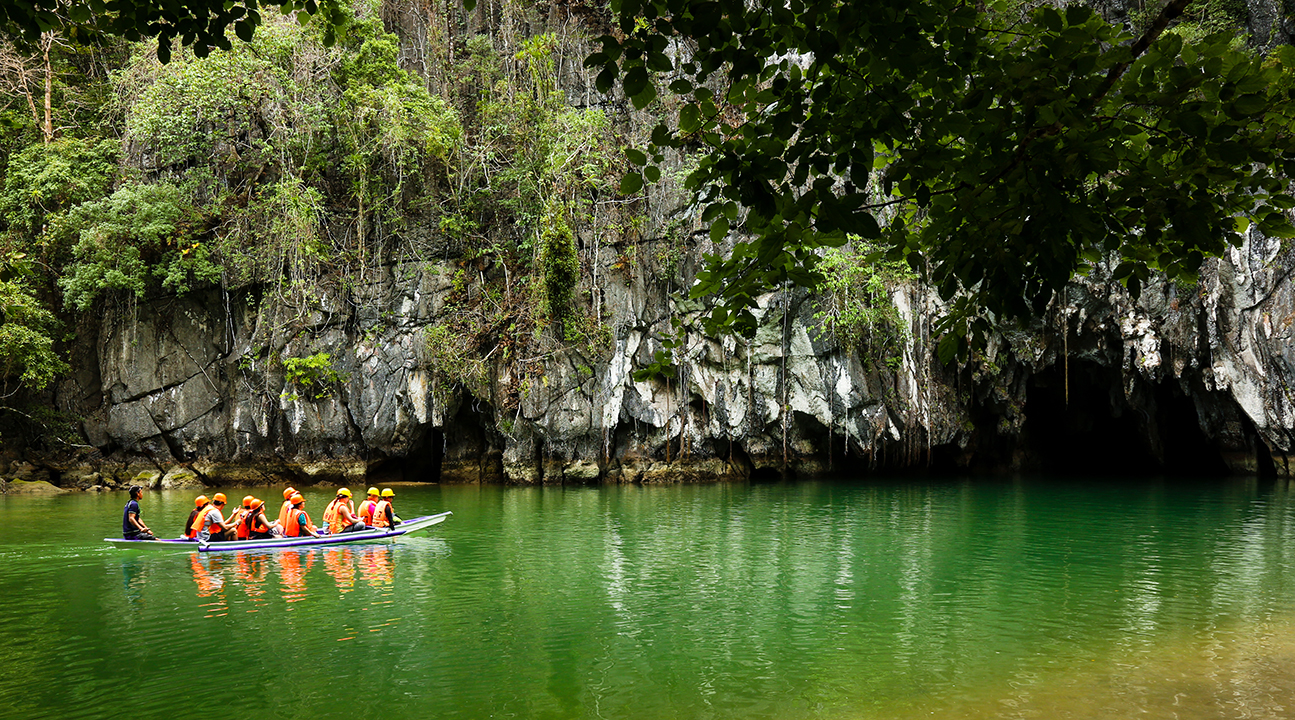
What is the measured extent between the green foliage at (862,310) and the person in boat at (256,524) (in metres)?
14.6

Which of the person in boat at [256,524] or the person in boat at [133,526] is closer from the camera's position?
the person in boat at [133,526]

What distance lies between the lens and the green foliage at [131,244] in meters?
21.0

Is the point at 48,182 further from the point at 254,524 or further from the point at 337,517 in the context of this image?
the point at 337,517

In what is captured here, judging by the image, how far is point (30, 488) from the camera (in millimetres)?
20641

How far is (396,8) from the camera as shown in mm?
25703

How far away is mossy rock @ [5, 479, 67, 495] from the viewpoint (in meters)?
20.4

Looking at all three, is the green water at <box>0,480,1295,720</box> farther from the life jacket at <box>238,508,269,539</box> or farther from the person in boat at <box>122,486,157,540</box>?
the life jacket at <box>238,508,269,539</box>

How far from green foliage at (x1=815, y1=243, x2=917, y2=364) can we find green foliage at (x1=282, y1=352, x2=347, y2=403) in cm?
1378

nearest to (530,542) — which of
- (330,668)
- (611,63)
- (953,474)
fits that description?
(330,668)

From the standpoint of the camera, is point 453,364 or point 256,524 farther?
point 453,364

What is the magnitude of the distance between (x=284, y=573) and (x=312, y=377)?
12799 millimetres

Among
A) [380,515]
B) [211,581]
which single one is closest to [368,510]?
[380,515]

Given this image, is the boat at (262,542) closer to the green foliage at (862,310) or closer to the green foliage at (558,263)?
the green foliage at (558,263)

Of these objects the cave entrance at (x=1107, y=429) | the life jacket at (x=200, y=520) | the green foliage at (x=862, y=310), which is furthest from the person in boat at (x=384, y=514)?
the cave entrance at (x=1107, y=429)
